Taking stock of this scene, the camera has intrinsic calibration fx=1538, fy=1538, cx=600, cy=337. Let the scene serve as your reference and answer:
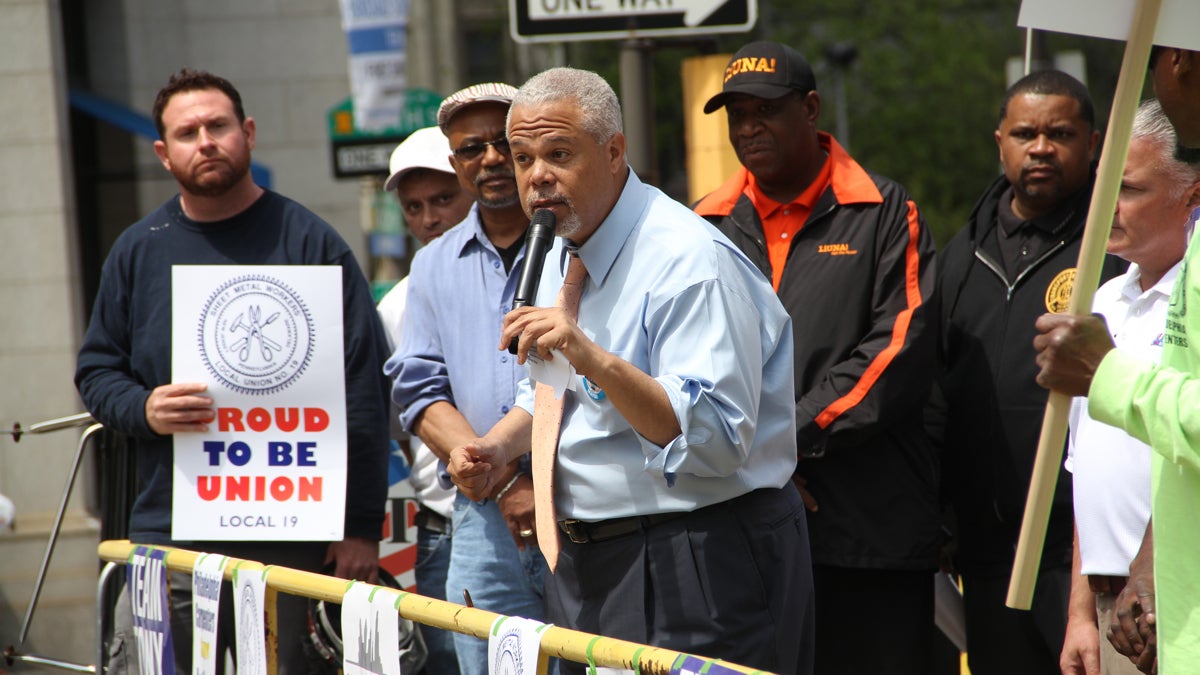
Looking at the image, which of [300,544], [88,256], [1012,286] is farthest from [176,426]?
[88,256]

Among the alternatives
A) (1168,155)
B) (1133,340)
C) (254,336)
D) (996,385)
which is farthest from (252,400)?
(1168,155)

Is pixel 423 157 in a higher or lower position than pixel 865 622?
higher

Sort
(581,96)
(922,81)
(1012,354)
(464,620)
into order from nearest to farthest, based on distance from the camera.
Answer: (464,620)
(581,96)
(1012,354)
(922,81)

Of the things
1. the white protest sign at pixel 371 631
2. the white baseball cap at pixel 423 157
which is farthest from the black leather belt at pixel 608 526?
the white baseball cap at pixel 423 157

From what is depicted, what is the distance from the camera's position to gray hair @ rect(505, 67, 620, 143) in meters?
3.85

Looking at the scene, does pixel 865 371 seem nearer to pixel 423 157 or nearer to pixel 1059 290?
pixel 1059 290

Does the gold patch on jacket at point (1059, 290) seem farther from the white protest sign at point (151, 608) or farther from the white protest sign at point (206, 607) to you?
the white protest sign at point (151, 608)

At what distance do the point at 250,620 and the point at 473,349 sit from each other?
1083 mm

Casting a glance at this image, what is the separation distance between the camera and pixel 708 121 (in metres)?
6.83

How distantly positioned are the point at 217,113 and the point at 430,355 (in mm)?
1151

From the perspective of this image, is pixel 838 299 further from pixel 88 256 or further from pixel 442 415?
pixel 88 256

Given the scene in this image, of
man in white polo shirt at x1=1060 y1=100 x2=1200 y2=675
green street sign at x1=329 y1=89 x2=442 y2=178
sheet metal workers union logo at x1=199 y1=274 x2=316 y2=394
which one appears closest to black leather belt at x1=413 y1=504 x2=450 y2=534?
sheet metal workers union logo at x1=199 y1=274 x2=316 y2=394

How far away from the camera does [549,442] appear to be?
388 centimetres

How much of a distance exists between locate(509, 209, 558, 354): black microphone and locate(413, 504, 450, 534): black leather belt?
2.08 m
